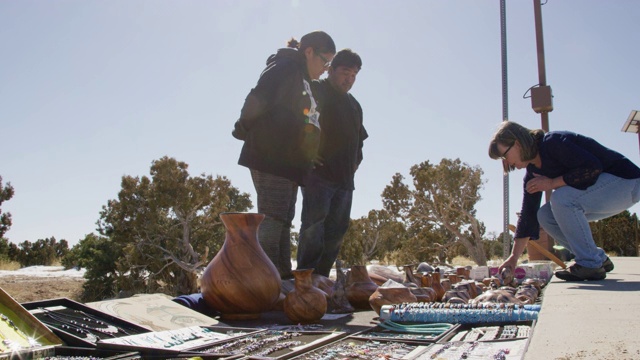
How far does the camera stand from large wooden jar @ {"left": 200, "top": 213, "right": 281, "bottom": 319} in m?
2.29

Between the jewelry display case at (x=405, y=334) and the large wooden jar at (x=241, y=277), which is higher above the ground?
the large wooden jar at (x=241, y=277)

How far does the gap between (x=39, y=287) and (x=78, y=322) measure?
16.3 meters

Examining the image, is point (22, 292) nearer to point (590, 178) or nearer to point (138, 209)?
point (138, 209)

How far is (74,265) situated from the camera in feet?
81.5

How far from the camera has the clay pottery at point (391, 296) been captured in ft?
7.44

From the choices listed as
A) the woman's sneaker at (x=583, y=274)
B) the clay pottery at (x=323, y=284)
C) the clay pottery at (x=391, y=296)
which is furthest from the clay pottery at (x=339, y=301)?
the woman's sneaker at (x=583, y=274)

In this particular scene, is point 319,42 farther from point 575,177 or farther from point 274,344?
point 274,344

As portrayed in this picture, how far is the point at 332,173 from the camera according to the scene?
3363 mm

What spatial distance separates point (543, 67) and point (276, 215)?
621 cm

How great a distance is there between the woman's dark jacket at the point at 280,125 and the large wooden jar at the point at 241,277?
637 millimetres

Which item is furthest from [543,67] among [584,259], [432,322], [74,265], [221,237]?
[74,265]

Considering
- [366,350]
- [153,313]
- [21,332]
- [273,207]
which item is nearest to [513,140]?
[273,207]

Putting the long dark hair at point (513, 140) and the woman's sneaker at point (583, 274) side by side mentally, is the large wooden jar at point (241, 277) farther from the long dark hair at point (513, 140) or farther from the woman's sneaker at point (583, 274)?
the woman's sneaker at point (583, 274)

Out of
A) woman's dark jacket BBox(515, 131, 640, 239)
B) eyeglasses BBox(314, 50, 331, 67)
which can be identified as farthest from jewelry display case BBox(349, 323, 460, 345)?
eyeglasses BBox(314, 50, 331, 67)
